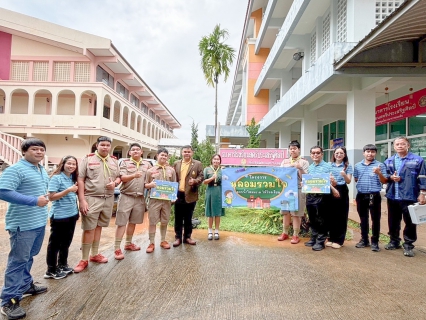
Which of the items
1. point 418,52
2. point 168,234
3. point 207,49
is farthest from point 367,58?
point 207,49

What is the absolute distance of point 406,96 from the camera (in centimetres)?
948

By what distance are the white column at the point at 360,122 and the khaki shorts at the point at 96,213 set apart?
7396 millimetres

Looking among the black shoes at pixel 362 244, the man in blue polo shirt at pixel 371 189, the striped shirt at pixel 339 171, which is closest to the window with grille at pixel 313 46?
the man in blue polo shirt at pixel 371 189

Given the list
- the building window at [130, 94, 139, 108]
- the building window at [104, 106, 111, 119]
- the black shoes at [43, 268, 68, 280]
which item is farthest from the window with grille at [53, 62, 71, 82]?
the black shoes at [43, 268, 68, 280]

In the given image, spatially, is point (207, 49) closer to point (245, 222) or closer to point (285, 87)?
point (285, 87)

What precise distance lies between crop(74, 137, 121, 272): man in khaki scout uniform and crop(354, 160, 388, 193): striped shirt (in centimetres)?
401

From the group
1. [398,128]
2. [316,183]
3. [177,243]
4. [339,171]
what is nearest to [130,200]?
[177,243]

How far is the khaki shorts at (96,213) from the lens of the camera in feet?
12.2

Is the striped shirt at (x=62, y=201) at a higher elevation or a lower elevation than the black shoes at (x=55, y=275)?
higher

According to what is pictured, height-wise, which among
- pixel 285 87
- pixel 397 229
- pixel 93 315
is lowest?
pixel 93 315

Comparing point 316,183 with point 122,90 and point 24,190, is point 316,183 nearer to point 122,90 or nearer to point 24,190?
point 24,190

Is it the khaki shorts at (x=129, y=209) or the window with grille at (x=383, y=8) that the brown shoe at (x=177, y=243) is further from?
the window with grille at (x=383, y=8)

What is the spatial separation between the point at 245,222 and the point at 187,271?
9.94 feet

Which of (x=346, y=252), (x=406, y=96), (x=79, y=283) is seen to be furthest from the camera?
(x=406, y=96)
